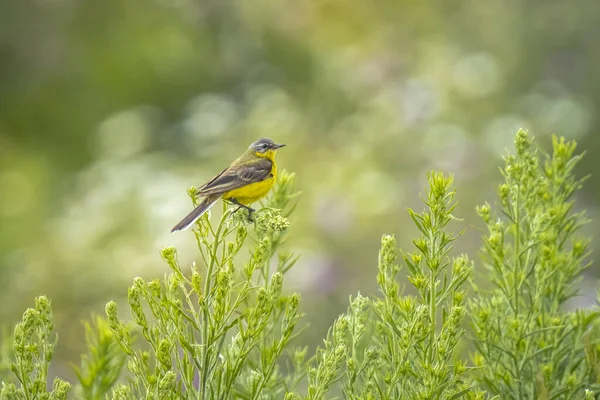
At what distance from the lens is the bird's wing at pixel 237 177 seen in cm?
232

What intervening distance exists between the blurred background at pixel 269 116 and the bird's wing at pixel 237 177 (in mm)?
2228

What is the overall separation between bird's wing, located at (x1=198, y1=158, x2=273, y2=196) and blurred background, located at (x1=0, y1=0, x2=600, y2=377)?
7.31 ft

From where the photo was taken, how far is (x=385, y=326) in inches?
64.4

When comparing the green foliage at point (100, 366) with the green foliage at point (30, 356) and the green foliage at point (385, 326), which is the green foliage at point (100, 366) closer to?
A: the green foliage at point (385, 326)

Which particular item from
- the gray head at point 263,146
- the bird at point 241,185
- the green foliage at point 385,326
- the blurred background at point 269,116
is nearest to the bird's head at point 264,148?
the gray head at point 263,146

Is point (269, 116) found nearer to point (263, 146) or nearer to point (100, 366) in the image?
point (263, 146)

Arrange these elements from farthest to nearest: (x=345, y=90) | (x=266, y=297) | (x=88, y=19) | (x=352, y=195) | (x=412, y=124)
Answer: (x=88, y=19), (x=345, y=90), (x=412, y=124), (x=352, y=195), (x=266, y=297)

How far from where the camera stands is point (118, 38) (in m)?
7.92

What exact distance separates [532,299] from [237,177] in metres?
0.97

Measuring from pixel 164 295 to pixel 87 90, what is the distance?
21.8ft

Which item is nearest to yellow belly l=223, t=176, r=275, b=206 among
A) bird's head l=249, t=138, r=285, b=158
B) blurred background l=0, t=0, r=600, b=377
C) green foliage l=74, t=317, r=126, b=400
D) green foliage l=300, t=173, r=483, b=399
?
bird's head l=249, t=138, r=285, b=158

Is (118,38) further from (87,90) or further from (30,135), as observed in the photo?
(30,135)

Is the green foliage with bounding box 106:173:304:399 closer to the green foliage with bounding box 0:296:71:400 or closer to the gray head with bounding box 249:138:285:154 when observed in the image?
the green foliage with bounding box 0:296:71:400

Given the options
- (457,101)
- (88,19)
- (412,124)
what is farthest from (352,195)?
(88,19)
